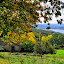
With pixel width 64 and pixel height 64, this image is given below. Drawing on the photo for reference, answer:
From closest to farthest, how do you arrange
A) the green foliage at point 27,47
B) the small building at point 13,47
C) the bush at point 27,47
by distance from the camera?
the green foliage at point 27,47 → the bush at point 27,47 → the small building at point 13,47

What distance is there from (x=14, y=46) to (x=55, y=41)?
37335mm

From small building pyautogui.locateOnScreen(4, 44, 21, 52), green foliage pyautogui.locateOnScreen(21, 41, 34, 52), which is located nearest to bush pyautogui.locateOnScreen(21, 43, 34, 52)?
green foliage pyautogui.locateOnScreen(21, 41, 34, 52)

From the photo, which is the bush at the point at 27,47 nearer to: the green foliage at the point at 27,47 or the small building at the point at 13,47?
the green foliage at the point at 27,47

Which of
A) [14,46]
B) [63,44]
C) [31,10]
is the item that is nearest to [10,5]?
[31,10]

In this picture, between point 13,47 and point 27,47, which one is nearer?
point 27,47

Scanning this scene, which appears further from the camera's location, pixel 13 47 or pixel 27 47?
pixel 13 47

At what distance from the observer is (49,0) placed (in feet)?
19.9

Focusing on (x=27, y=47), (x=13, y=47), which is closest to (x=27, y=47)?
(x=27, y=47)

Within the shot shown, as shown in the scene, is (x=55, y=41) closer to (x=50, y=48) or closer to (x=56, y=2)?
(x=50, y=48)

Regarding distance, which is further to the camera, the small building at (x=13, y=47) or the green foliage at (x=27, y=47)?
the small building at (x=13, y=47)

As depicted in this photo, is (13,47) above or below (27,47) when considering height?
below

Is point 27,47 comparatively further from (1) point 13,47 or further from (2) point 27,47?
(1) point 13,47

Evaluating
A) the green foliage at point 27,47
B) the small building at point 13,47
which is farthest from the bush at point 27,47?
the small building at point 13,47

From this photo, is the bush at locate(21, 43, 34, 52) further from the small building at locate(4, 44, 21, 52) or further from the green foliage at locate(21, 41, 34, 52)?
the small building at locate(4, 44, 21, 52)
